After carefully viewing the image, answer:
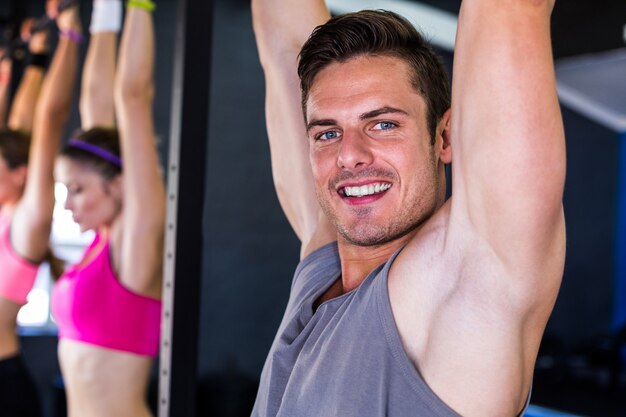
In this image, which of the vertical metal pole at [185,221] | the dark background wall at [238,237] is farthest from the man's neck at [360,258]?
the dark background wall at [238,237]

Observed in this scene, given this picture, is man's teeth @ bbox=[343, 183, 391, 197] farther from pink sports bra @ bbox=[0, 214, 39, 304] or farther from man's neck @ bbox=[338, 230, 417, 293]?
pink sports bra @ bbox=[0, 214, 39, 304]

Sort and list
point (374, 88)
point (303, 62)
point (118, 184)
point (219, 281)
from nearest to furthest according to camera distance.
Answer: point (374, 88) → point (303, 62) → point (118, 184) → point (219, 281)

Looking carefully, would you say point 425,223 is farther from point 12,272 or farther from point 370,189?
→ point 12,272

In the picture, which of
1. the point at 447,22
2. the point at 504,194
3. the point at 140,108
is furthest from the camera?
the point at 447,22

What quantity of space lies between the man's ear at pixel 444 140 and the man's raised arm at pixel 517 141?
1.00ft

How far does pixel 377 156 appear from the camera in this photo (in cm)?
128

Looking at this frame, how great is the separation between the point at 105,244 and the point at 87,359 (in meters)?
0.40

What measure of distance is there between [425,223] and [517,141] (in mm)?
274

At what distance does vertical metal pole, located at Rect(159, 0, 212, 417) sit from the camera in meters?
1.93

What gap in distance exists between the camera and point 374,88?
51.3 inches

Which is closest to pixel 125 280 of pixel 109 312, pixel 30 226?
pixel 109 312

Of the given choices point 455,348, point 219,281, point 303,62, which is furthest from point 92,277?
point 219,281

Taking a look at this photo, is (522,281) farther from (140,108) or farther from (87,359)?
(87,359)

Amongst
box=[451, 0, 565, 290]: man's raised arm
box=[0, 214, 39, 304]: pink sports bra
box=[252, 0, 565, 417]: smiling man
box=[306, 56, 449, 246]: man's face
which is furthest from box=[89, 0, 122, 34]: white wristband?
box=[451, 0, 565, 290]: man's raised arm
